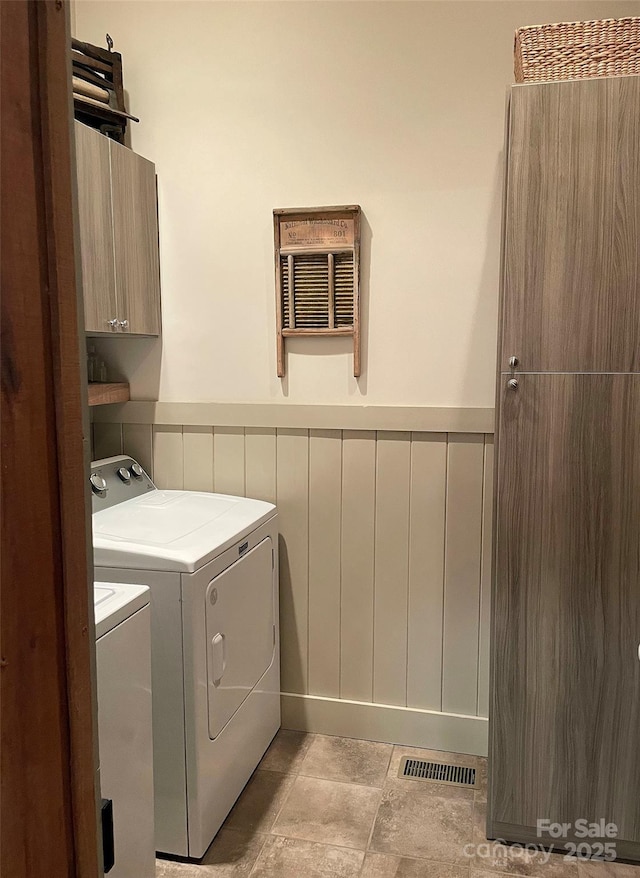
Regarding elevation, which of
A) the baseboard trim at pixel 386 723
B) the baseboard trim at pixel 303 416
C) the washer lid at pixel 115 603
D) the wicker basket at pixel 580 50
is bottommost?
the baseboard trim at pixel 386 723

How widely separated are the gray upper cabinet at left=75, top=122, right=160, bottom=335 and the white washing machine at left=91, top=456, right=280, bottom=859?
550 mm

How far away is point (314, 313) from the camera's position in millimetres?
2564

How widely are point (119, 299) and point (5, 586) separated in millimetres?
1968

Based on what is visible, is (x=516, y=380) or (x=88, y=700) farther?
(x=516, y=380)

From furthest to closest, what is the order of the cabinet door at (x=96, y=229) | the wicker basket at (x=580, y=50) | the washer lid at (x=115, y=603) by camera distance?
1. the cabinet door at (x=96, y=229)
2. the wicker basket at (x=580, y=50)
3. the washer lid at (x=115, y=603)

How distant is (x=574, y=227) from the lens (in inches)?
74.7

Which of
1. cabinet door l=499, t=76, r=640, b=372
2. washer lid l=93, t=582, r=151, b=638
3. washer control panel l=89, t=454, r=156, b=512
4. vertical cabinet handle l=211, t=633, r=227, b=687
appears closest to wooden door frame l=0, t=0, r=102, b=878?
washer lid l=93, t=582, r=151, b=638

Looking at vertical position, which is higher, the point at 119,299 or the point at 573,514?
the point at 119,299

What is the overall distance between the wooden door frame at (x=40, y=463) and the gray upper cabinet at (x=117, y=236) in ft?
5.22

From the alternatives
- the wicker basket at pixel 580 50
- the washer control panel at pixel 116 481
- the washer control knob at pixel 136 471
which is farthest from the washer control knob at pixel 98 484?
the wicker basket at pixel 580 50

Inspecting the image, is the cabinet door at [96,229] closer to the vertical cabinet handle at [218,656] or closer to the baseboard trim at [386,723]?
the vertical cabinet handle at [218,656]

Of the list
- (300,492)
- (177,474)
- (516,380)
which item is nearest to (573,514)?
(516,380)

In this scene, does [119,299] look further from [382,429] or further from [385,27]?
[385,27]

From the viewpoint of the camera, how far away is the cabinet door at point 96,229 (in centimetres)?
221
